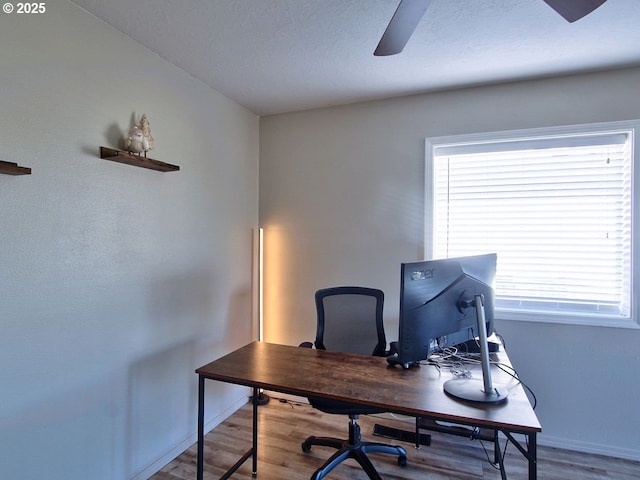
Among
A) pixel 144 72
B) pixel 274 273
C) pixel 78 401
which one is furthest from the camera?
pixel 274 273

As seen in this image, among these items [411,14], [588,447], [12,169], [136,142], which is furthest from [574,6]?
[588,447]

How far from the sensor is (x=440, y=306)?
1.44m

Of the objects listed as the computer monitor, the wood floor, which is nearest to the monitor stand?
the computer monitor

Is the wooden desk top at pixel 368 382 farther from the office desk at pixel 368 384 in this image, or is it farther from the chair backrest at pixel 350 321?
the chair backrest at pixel 350 321

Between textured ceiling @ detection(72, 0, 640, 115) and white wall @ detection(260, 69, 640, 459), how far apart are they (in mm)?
195

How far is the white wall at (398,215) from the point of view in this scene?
230 centimetres

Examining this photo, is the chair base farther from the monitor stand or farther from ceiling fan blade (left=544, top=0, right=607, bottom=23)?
ceiling fan blade (left=544, top=0, right=607, bottom=23)

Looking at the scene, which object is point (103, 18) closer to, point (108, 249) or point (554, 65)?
point (108, 249)

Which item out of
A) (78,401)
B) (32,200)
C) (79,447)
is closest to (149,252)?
(32,200)

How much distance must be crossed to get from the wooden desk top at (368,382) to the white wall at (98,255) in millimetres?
637

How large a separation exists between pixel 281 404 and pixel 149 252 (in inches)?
68.7

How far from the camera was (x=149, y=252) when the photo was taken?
2080 millimetres

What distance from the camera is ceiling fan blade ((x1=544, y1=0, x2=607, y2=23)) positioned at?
3.85ft

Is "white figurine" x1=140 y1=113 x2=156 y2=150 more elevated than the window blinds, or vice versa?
"white figurine" x1=140 y1=113 x2=156 y2=150
